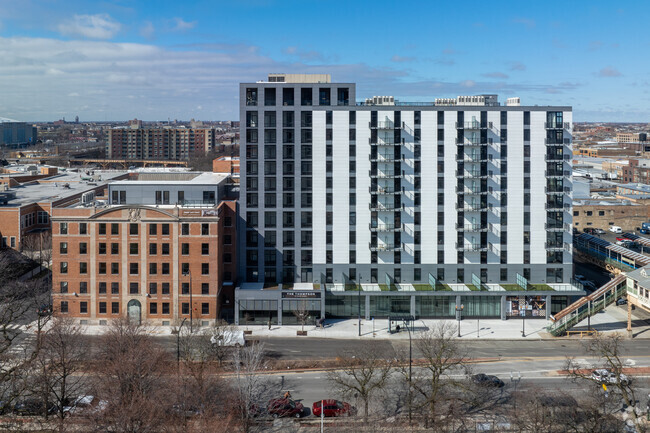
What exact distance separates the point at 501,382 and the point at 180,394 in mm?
29465

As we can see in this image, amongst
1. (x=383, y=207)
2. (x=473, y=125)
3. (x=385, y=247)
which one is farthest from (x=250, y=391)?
(x=473, y=125)

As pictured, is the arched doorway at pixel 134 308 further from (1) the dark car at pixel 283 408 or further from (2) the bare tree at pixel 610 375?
(2) the bare tree at pixel 610 375

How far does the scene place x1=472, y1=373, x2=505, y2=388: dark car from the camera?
57.7m

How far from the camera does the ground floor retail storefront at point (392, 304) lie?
78.5 metres

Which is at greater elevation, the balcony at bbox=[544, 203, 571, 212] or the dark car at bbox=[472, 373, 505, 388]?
the balcony at bbox=[544, 203, 571, 212]

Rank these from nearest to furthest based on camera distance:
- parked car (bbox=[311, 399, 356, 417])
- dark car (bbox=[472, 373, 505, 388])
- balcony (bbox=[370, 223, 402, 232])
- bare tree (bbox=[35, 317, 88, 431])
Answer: bare tree (bbox=[35, 317, 88, 431])
parked car (bbox=[311, 399, 356, 417])
dark car (bbox=[472, 373, 505, 388])
balcony (bbox=[370, 223, 402, 232])

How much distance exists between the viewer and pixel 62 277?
7756cm

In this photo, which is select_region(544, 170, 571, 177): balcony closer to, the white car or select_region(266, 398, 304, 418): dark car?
the white car

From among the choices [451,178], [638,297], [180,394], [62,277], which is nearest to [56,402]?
[180,394]

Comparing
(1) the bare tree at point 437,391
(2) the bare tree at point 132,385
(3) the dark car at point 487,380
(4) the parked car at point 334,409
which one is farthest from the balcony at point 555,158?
(2) the bare tree at point 132,385

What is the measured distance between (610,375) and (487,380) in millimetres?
10325

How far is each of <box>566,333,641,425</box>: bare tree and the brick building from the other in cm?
4137

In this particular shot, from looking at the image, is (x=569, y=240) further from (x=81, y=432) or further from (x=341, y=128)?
(x=81, y=432)

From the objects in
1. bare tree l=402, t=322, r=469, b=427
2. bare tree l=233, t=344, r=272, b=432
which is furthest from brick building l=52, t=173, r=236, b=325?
bare tree l=402, t=322, r=469, b=427
